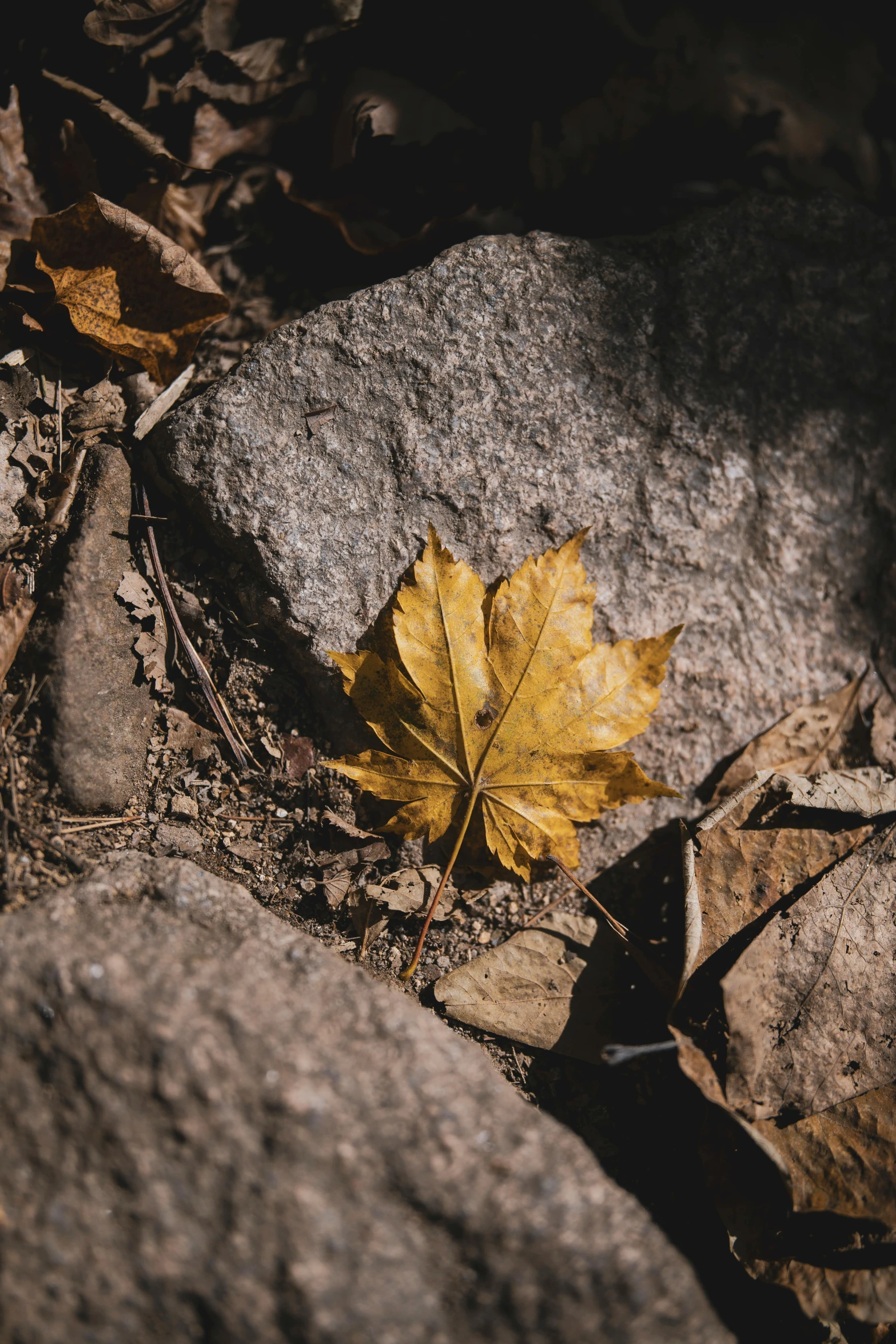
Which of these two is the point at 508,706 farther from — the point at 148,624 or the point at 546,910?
the point at 148,624

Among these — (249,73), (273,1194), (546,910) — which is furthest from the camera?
(249,73)

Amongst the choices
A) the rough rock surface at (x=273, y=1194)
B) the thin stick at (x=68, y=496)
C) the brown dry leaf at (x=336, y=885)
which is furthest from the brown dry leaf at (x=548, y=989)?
the thin stick at (x=68, y=496)

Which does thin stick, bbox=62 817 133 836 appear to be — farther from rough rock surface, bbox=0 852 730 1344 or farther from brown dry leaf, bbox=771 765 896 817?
brown dry leaf, bbox=771 765 896 817

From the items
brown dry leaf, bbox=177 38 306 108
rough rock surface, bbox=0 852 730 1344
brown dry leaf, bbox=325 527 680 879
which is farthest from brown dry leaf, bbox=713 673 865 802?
brown dry leaf, bbox=177 38 306 108

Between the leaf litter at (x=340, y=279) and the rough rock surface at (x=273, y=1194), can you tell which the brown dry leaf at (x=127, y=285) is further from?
the rough rock surface at (x=273, y=1194)

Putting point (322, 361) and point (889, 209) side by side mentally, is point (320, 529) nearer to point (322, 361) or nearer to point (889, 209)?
point (322, 361)

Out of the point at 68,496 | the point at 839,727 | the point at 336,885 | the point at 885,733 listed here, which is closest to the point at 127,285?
the point at 68,496

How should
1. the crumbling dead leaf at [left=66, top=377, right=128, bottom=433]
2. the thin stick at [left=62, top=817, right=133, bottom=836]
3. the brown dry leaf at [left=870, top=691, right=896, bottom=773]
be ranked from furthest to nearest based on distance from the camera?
the brown dry leaf at [left=870, top=691, right=896, bottom=773] < the crumbling dead leaf at [left=66, top=377, right=128, bottom=433] < the thin stick at [left=62, top=817, right=133, bottom=836]
